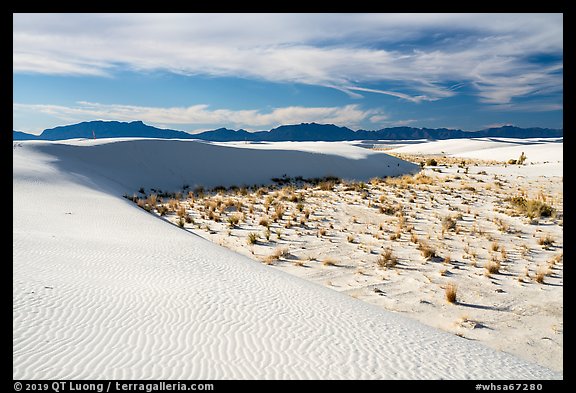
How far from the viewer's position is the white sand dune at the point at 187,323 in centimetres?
280

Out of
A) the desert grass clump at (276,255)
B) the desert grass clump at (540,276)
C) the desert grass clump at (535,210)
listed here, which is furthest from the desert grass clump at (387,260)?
the desert grass clump at (535,210)

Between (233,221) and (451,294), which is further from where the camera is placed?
(233,221)

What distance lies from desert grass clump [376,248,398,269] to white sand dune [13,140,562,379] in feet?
7.27

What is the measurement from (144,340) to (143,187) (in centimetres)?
1630

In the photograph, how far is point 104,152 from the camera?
21.1 m

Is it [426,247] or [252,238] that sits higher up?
[252,238]

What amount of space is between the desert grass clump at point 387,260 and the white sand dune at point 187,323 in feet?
7.27

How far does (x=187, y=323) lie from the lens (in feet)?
11.8

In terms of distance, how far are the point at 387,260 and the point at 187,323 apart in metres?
5.16

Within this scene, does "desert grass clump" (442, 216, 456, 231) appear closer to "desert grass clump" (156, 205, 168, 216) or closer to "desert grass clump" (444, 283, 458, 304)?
"desert grass clump" (444, 283, 458, 304)

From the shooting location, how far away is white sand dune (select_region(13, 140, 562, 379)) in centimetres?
280

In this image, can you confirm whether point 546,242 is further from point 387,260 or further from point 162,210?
point 162,210

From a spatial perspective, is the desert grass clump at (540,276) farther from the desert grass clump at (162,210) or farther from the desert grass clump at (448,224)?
the desert grass clump at (162,210)

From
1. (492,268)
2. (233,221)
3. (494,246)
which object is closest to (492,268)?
(492,268)
